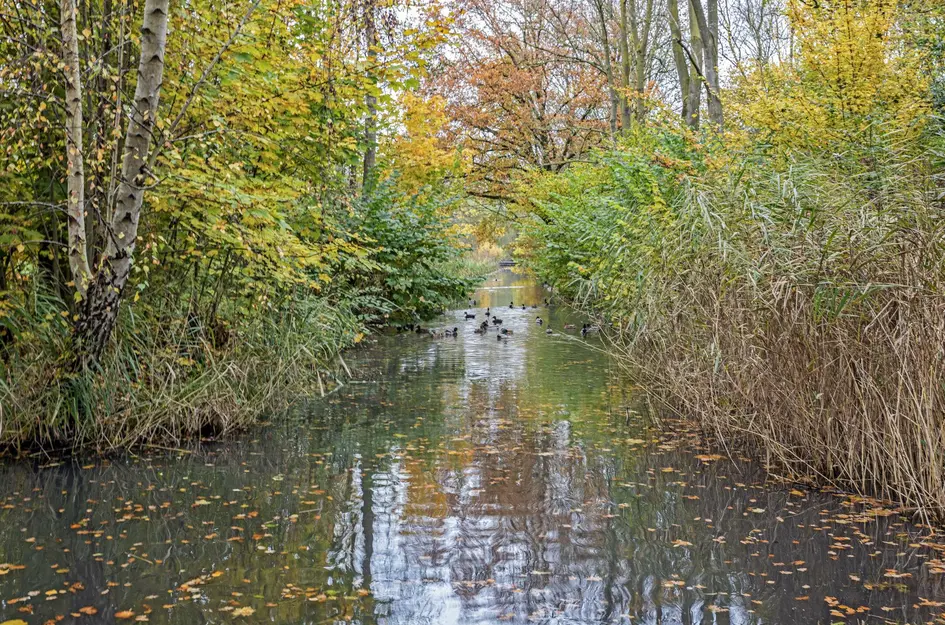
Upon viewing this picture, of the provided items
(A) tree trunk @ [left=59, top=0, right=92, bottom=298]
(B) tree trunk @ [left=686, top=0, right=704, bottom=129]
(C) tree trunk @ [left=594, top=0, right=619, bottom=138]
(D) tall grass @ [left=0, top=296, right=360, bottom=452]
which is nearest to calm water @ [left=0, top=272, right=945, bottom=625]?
(D) tall grass @ [left=0, top=296, right=360, bottom=452]

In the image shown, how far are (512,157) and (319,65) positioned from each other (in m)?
Answer: 23.5

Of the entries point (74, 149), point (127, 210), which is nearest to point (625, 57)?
point (127, 210)

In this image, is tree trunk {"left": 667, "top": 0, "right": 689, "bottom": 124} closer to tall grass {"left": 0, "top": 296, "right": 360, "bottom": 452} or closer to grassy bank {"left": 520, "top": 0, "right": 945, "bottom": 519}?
grassy bank {"left": 520, "top": 0, "right": 945, "bottom": 519}

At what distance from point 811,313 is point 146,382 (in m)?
5.81

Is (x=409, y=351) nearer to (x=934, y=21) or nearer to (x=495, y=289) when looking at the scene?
(x=934, y=21)

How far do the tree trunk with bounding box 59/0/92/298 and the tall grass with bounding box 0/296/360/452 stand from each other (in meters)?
0.58

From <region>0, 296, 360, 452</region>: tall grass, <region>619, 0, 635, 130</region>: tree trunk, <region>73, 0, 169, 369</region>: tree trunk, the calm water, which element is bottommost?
the calm water

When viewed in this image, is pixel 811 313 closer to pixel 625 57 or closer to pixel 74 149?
pixel 74 149

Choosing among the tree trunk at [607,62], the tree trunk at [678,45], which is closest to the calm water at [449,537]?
the tree trunk at [678,45]

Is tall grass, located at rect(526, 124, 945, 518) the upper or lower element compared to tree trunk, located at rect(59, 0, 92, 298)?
lower

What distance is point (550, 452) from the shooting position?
825cm

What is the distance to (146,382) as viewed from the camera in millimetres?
8195

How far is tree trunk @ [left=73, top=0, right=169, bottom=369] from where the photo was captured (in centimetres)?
730

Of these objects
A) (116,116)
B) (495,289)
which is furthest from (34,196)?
(495,289)
